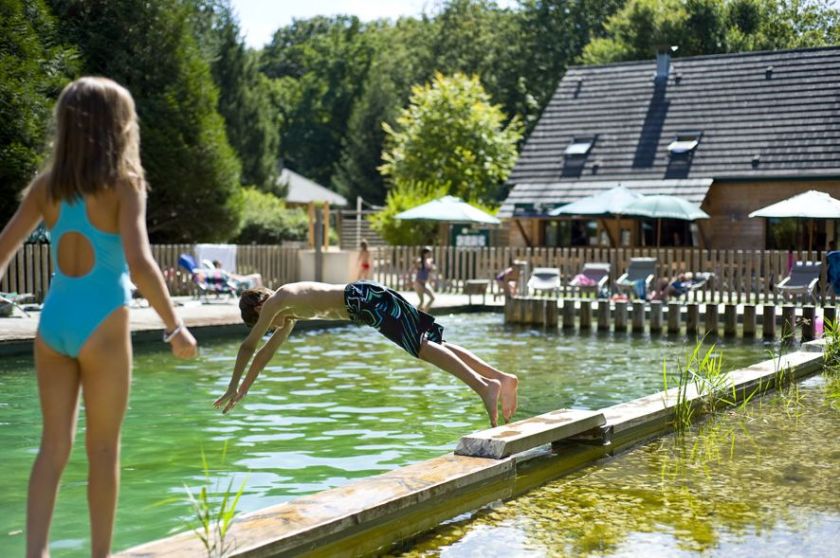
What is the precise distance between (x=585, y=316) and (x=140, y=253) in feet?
52.1

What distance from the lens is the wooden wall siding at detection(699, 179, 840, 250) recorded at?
2886 cm

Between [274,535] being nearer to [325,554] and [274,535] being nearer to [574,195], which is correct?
[325,554]

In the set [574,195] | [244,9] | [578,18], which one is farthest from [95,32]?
[578,18]

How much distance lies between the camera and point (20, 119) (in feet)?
67.2

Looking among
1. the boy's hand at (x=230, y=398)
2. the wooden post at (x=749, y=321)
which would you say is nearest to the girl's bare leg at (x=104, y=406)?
the boy's hand at (x=230, y=398)

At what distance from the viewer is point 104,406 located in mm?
3699

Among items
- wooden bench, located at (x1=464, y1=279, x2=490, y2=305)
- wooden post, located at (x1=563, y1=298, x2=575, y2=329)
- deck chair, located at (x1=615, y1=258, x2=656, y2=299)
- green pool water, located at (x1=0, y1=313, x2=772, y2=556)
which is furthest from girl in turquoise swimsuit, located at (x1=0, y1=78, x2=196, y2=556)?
deck chair, located at (x1=615, y1=258, x2=656, y2=299)

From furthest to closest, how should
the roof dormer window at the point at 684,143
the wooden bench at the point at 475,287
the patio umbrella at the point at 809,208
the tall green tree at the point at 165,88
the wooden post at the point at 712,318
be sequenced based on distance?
the roof dormer window at the point at 684,143
the tall green tree at the point at 165,88
the wooden bench at the point at 475,287
the patio umbrella at the point at 809,208
the wooden post at the point at 712,318

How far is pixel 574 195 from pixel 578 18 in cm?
2851

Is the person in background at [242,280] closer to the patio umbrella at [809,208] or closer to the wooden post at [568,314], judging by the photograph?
the wooden post at [568,314]

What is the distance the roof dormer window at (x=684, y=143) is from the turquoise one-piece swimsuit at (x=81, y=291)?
2883 centimetres

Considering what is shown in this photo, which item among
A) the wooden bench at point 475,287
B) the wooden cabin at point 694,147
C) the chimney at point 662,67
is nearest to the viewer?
the wooden bench at point 475,287

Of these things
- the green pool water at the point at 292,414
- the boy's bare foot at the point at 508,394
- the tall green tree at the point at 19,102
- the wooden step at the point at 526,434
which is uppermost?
the tall green tree at the point at 19,102

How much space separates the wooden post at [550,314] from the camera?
19.5 m
